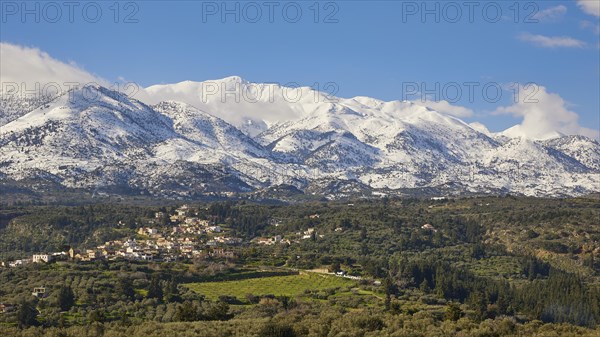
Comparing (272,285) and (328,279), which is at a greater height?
(328,279)

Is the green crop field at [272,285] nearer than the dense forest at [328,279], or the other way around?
the dense forest at [328,279]

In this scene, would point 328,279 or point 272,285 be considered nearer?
point 272,285

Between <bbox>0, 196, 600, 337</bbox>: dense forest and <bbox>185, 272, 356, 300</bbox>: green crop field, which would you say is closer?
<bbox>0, 196, 600, 337</bbox>: dense forest

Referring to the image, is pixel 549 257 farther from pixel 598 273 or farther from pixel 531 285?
pixel 531 285
